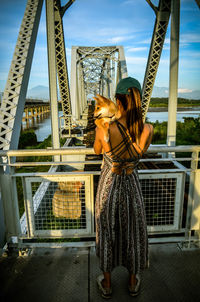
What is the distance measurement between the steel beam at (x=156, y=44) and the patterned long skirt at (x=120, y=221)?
8.06 m

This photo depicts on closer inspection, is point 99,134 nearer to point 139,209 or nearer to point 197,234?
point 139,209

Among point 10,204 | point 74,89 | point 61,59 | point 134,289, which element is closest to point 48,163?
point 10,204

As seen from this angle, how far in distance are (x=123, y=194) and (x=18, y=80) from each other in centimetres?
280

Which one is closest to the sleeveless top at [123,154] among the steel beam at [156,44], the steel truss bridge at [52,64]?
the steel truss bridge at [52,64]

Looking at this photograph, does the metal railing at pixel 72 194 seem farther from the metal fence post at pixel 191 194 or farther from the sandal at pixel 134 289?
the sandal at pixel 134 289

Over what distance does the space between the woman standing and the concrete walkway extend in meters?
0.13

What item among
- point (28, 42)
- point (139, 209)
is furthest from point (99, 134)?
point (28, 42)

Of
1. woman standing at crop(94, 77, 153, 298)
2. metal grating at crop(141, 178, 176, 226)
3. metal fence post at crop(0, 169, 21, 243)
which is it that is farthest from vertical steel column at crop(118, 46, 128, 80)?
woman standing at crop(94, 77, 153, 298)

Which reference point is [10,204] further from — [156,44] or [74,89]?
[74,89]

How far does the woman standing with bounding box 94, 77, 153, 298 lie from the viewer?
1289 millimetres

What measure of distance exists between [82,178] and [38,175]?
481mm

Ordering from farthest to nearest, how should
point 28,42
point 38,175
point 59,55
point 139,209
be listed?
1. point 59,55
2. point 28,42
3. point 38,175
4. point 139,209

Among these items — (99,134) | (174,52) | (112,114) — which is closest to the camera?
(112,114)

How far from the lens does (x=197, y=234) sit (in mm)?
2354
